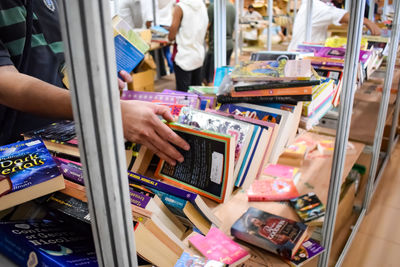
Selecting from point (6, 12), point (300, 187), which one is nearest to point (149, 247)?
point (6, 12)

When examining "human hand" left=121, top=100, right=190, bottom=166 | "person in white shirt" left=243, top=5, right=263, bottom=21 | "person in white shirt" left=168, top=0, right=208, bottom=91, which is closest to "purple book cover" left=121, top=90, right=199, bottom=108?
"human hand" left=121, top=100, right=190, bottom=166

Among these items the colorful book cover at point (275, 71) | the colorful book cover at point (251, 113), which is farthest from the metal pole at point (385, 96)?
the colorful book cover at point (251, 113)

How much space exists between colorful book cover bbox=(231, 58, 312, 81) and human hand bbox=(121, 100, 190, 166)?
16.9 inches

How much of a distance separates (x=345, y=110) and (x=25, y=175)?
1.20m

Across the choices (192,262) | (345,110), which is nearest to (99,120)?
(192,262)

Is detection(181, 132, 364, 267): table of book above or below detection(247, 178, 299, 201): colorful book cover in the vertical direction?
below

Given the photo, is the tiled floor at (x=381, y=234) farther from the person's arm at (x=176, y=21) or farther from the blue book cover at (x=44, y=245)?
the person's arm at (x=176, y=21)

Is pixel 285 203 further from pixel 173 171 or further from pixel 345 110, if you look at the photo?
pixel 173 171

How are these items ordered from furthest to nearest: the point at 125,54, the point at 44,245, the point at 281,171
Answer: the point at 281,171 → the point at 125,54 → the point at 44,245

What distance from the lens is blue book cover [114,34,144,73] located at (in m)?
1.05

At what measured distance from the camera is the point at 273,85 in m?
1.12

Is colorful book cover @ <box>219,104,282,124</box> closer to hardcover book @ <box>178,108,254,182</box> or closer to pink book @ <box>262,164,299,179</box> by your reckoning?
hardcover book @ <box>178,108,254,182</box>

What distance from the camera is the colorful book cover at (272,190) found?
5.99 feet

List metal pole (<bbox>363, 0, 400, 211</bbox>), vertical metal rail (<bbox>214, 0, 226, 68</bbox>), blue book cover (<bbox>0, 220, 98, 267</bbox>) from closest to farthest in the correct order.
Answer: blue book cover (<bbox>0, 220, 98, 267</bbox>) → vertical metal rail (<bbox>214, 0, 226, 68</bbox>) → metal pole (<bbox>363, 0, 400, 211</bbox>)
